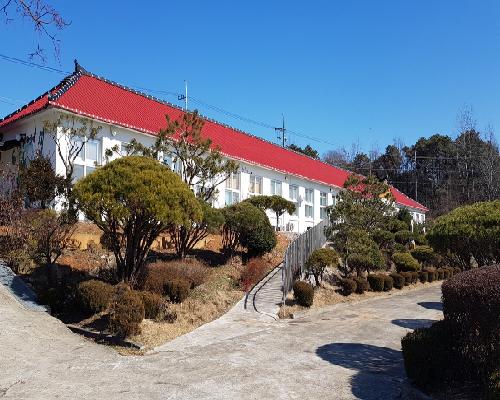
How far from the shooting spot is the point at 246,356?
9.17 meters

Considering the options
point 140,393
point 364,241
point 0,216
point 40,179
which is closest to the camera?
point 140,393

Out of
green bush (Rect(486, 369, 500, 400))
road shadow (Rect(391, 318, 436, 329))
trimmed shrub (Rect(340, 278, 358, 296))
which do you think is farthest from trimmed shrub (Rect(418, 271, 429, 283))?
green bush (Rect(486, 369, 500, 400))

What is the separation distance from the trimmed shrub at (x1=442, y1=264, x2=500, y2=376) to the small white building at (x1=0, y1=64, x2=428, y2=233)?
1376 centimetres

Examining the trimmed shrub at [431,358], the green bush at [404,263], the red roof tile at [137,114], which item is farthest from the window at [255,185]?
the trimmed shrub at [431,358]

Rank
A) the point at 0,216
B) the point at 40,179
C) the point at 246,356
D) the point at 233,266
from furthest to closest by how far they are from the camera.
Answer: the point at 233,266, the point at 40,179, the point at 0,216, the point at 246,356

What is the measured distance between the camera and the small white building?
1930cm

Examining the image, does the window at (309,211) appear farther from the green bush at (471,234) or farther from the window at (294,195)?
the green bush at (471,234)

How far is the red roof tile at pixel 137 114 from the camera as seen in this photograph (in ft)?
66.2

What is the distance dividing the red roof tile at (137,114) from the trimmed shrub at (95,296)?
8906 mm

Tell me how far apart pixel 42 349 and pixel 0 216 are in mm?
6618

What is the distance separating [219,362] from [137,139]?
1445cm

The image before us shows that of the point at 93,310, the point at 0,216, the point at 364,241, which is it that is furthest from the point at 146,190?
the point at 364,241

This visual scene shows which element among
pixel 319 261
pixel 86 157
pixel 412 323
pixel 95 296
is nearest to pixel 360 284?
pixel 319 261

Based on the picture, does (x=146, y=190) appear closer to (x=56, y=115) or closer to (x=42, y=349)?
(x=42, y=349)
